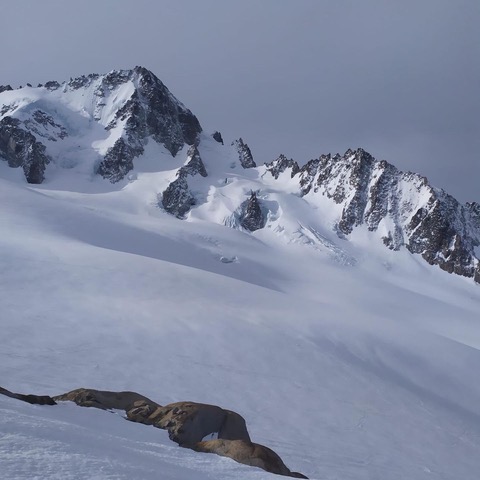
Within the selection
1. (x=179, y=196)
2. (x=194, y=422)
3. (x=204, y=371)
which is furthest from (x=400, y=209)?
(x=194, y=422)

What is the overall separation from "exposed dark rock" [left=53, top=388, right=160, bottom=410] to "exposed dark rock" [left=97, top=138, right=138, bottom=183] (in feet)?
319

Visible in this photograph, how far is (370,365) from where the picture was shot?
2959 centimetres

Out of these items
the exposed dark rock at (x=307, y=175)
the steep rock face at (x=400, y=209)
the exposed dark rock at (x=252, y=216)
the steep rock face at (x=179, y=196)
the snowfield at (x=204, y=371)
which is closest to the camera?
the snowfield at (x=204, y=371)

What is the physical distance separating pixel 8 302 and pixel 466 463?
23297 millimetres

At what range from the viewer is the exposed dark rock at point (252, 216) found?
312ft

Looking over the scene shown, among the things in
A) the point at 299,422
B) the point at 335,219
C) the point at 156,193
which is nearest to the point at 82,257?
the point at 299,422

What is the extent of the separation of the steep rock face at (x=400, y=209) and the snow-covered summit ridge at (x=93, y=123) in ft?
126

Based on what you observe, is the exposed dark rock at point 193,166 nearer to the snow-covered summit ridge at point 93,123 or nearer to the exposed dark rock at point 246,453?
the snow-covered summit ridge at point 93,123

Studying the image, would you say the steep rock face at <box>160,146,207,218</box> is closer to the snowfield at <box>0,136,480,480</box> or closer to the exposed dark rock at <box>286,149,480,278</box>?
the exposed dark rock at <box>286,149,480,278</box>

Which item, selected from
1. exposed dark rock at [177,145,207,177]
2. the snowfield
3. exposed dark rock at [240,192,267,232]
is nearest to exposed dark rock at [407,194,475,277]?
exposed dark rock at [240,192,267,232]

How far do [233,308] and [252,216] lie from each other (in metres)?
63.0

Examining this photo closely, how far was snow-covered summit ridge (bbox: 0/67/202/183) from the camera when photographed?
106 meters

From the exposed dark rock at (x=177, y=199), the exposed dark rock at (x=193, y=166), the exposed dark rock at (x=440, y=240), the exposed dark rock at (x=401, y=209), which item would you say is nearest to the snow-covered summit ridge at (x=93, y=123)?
the exposed dark rock at (x=193, y=166)

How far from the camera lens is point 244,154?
13300cm
